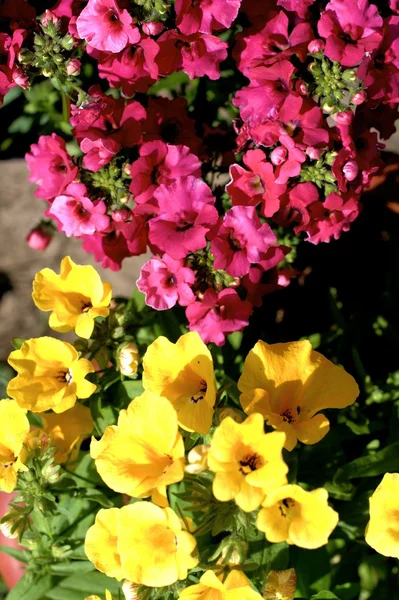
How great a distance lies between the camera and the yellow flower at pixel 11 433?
1232 millimetres

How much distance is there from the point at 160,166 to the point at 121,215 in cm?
14

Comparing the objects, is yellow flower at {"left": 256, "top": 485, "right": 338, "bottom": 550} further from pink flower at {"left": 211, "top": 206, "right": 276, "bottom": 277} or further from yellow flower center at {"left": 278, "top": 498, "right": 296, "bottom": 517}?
pink flower at {"left": 211, "top": 206, "right": 276, "bottom": 277}

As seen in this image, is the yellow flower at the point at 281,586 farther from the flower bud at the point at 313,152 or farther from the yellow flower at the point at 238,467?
the flower bud at the point at 313,152

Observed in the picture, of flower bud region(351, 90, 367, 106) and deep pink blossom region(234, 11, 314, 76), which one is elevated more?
deep pink blossom region(234, 11, 314, 76)

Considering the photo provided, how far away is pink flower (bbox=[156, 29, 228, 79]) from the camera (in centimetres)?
138

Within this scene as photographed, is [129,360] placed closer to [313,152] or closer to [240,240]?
[240,240]

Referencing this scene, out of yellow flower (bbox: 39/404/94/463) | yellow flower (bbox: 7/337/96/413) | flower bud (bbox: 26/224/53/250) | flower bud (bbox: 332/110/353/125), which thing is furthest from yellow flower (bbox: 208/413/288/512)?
flower bud (bbox: 26/224/53/250)

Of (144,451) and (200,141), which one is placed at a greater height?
(200,141)

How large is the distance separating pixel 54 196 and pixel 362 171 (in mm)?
721

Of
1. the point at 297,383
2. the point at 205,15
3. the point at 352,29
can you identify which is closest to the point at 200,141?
the point at 205,15

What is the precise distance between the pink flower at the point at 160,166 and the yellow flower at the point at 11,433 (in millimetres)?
501

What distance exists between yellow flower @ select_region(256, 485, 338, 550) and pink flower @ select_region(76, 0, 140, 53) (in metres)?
0.93

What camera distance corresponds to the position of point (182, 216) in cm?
135

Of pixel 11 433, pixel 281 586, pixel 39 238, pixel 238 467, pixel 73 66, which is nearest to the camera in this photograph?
pixel 238 467
